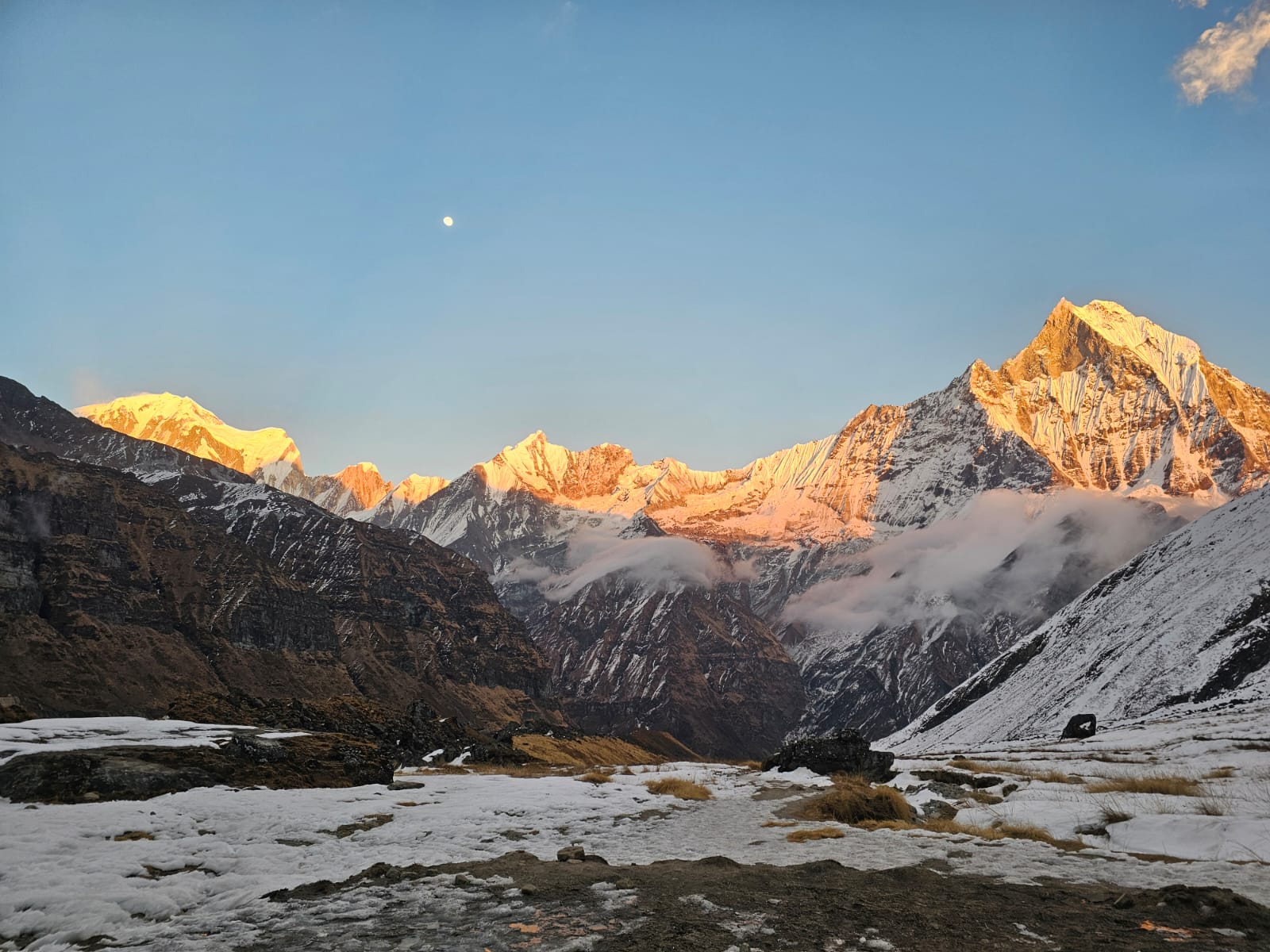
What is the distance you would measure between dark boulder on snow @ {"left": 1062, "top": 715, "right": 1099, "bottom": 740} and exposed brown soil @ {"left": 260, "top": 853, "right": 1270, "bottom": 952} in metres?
87.7

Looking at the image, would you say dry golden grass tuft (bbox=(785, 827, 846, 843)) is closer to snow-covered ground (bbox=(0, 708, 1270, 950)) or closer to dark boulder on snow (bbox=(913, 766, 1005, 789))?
snow-covered ground (bbox=(0, 708, 1270, 950))

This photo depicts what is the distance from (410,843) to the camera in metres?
15.4

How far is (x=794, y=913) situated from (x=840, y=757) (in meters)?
31.1

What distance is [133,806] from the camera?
16.5 meters

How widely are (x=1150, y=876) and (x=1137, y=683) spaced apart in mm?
130451

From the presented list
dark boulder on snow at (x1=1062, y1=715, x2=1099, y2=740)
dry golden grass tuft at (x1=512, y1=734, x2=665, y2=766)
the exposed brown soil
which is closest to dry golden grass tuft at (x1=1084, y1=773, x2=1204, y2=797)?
the exposed brown soil

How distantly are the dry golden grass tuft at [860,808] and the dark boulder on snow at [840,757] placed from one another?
14.6 meters

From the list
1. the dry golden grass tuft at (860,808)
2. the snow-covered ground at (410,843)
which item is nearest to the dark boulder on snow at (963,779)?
the snow-covered ground at (410,843)

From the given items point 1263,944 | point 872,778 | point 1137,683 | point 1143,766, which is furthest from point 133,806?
point 1137,683

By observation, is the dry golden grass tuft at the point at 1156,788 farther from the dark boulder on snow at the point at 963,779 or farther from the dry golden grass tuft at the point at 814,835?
the dry golden grass tuft at the point at 814,835

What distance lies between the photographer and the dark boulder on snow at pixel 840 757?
37344 mm

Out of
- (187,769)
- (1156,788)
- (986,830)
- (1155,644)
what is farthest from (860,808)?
(1155,644)

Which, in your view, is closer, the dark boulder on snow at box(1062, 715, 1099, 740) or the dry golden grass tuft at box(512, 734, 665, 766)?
the dry golden grass tuft at box(512, 734, 665, 766)

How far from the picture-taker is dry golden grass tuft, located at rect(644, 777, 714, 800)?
89.8 ft
